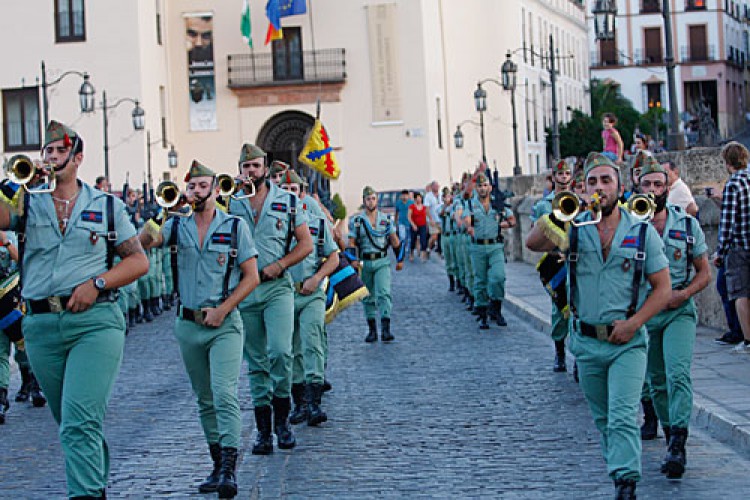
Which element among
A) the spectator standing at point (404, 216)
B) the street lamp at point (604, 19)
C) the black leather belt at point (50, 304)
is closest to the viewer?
the black leather belt at point (50, 304)

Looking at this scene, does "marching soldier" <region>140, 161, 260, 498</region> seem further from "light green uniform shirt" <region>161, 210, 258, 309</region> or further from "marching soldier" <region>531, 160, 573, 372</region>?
"marching soldier" <region>531, 160, 573, 372</region>

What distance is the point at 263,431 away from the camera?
A: 32.9 ft

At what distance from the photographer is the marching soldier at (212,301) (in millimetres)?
8633

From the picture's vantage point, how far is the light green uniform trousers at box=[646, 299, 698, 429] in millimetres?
8945

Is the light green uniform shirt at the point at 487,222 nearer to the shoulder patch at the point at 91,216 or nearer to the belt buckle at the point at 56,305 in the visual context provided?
the shoulder patch at the point at 91,216

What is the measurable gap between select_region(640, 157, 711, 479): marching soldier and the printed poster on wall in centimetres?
4527

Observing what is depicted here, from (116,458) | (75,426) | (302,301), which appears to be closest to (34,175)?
A: (75,426)

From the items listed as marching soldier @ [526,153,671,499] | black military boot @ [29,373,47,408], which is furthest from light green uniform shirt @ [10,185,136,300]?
black military boot @ [29,373,47,408]

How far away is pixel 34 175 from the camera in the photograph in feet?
24.5

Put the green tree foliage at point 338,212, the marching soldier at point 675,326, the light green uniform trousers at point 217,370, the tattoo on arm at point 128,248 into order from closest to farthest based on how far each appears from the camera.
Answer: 1. the tattoo on arm at point 128,248
2. the light green uniform trousers at point 217,370
3. the marching soldier at point 675,326
4. the green tree foliage at point 338,212

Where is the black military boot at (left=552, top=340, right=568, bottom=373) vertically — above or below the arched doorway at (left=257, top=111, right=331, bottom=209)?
below

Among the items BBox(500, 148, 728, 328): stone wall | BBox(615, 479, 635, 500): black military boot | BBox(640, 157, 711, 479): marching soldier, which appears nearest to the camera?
BBox(615, 479, 635, 500): black military boot

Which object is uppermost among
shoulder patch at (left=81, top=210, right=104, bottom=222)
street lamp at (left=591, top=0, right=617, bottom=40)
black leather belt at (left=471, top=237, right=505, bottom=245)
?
street lamp at (left=591, top=0, right=617, bottom=40)

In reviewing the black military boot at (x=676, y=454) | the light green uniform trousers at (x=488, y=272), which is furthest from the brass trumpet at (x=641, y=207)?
the light green uniform trousers at (x=488, y=272)
